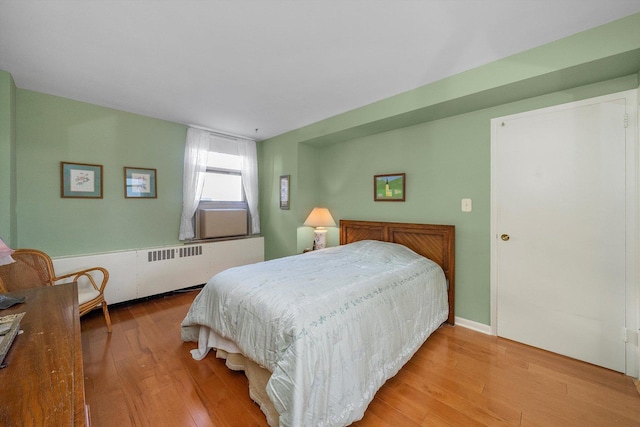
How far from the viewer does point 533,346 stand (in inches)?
86.6

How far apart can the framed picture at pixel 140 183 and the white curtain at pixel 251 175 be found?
1260mm

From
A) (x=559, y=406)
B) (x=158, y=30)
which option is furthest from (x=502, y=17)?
(x=559, y=406)

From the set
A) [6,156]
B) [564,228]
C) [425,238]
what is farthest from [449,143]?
[6,156]

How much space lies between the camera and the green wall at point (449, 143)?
69.9 inches

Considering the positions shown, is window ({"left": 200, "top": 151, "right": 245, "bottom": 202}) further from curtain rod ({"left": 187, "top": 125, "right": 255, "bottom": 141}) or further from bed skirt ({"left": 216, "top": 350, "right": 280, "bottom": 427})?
bed skirt ({"left": 216, "top": 350, "right": 280, "bottom": 427})

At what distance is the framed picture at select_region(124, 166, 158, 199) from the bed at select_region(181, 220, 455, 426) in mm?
1922

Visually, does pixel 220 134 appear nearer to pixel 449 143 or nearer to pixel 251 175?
pixel 251 175

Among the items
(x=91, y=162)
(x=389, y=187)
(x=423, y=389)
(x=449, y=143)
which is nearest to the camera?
(x=423, y=389)

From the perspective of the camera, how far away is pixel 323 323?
1.36 meters

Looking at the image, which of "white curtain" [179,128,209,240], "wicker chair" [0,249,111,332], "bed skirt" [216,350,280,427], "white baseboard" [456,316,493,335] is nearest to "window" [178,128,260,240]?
"white curtain" [179,128,209,240]

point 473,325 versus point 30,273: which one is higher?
point 30,273

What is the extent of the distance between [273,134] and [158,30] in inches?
93.0

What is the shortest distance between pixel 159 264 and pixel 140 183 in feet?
3.50

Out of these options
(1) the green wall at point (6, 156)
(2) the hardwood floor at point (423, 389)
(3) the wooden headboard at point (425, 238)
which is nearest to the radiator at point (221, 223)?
(2) the hardwood floor at point (423, 389)
